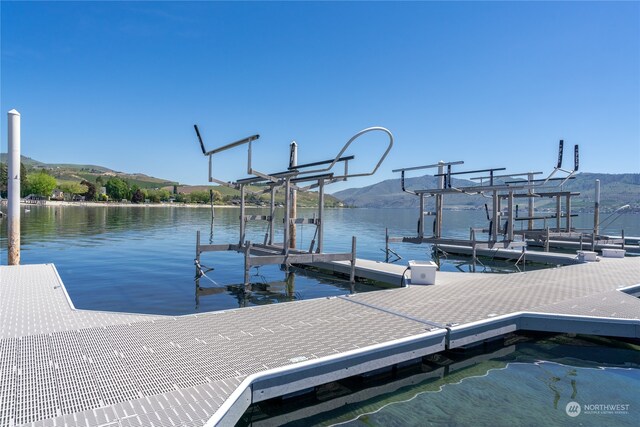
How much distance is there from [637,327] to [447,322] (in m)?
3.27

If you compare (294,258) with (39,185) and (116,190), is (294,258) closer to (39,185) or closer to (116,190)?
(39,185)

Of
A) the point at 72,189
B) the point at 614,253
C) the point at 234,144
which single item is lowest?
the point at 614,253

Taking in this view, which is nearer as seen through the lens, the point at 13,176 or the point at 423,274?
the point at 423,274

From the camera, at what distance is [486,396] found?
5301mm

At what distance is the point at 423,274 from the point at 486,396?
493 centimetres

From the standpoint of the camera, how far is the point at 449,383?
5758mm

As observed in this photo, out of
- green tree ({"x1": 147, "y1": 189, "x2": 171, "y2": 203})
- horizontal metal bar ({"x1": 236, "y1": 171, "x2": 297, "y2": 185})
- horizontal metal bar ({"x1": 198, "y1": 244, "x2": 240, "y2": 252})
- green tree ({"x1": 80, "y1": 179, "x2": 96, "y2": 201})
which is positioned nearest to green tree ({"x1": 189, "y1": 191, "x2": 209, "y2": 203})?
green tree ({"x1": 147, "y1": 189, "x2": 171, "y2": 203})

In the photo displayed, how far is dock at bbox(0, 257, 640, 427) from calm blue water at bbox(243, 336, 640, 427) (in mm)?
433

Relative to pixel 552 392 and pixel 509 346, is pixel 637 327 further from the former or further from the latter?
pixel 552 392

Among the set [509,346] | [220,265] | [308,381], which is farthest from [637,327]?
[220,265]

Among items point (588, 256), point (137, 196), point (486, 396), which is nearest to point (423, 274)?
point (486, 396)

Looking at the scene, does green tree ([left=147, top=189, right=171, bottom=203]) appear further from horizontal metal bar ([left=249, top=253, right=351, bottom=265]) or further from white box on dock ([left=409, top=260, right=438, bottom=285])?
white box on dock ([left=409, top=260, right=438, bottom=285])

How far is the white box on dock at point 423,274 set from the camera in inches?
398

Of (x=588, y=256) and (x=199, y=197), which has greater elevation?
(x=199, y=197)
